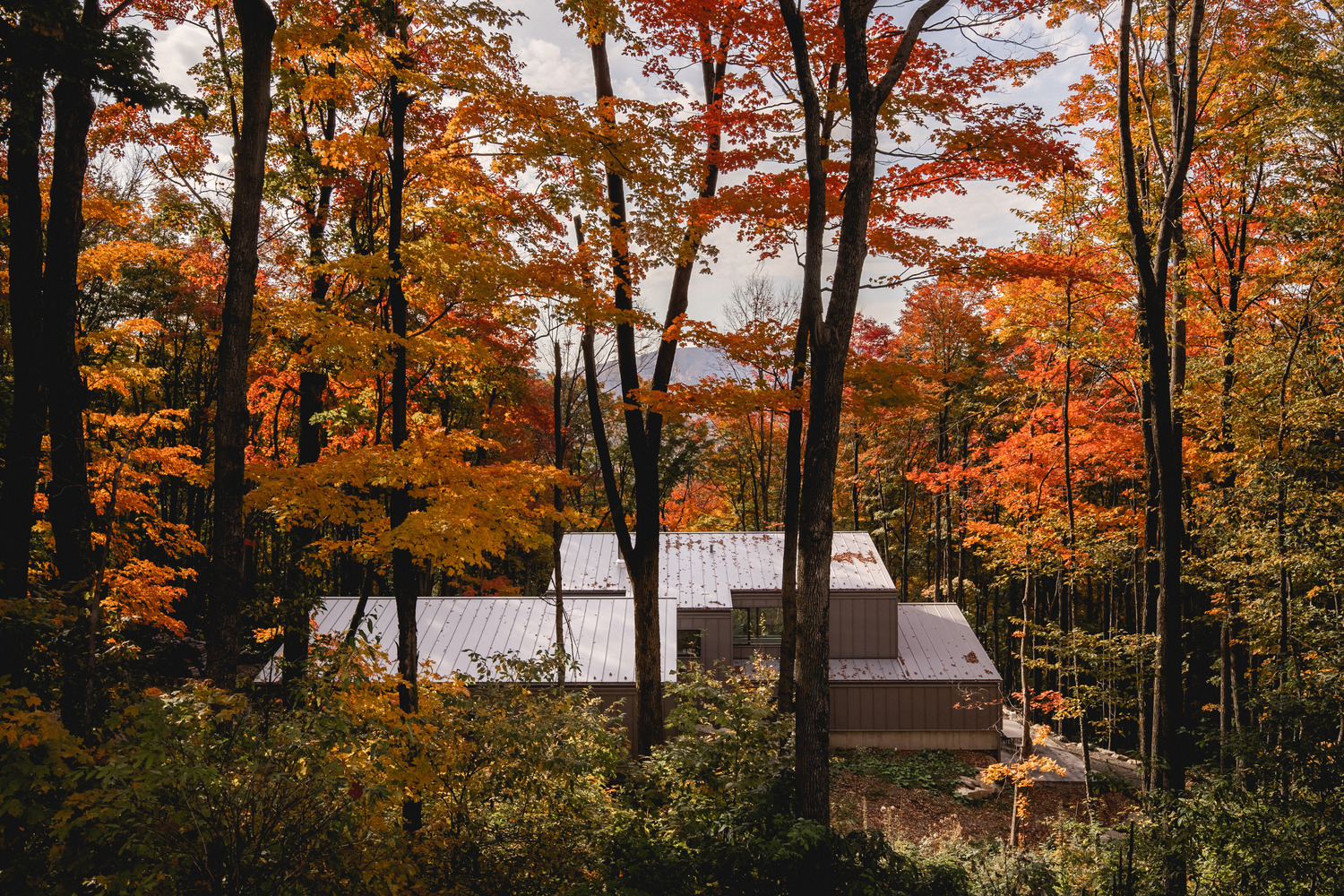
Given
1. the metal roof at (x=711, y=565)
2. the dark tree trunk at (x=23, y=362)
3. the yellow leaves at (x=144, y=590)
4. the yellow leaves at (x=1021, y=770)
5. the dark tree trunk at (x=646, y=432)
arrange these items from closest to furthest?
the dark tree trunk at (x=23, y=362)
the yellow leaves at (x=144, y=590)
the dark tree trunk at (x=646, y=432)
the yellow leaves at (x=1021, y=770)
the metal roof at (x=711, y=565)

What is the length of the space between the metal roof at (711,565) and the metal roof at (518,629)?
1.53 metres

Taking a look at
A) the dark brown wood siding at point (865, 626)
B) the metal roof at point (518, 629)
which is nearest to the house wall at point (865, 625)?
the dark brown wood siding at point (865, 626)

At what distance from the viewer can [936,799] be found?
11.8 m

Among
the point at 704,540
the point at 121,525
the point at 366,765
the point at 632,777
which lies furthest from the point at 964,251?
the point at 121,525

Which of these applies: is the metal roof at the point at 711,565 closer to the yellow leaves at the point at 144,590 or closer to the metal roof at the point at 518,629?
the metal roof at the point at 518,629

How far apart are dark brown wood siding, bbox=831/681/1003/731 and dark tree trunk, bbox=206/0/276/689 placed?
39.1ft

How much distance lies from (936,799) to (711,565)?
653 centimetres

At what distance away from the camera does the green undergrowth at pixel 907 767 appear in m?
12.4

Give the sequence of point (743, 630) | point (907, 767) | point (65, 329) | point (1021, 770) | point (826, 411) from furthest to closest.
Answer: point (743, 630) → point (907, 767) → point (1021, 770) → point (65, 329) → point (826, 411)

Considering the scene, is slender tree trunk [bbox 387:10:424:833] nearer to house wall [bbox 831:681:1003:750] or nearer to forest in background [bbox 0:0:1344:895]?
forest in background [bbox 0:0:1344:895]

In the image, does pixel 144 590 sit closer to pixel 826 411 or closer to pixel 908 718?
pixel 826 411

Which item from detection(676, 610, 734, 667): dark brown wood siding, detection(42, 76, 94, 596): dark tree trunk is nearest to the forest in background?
detection(42, 76, 94, 596): dark tree trunk

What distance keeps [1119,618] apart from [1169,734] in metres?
13.0

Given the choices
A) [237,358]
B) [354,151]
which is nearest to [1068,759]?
[237,358]
